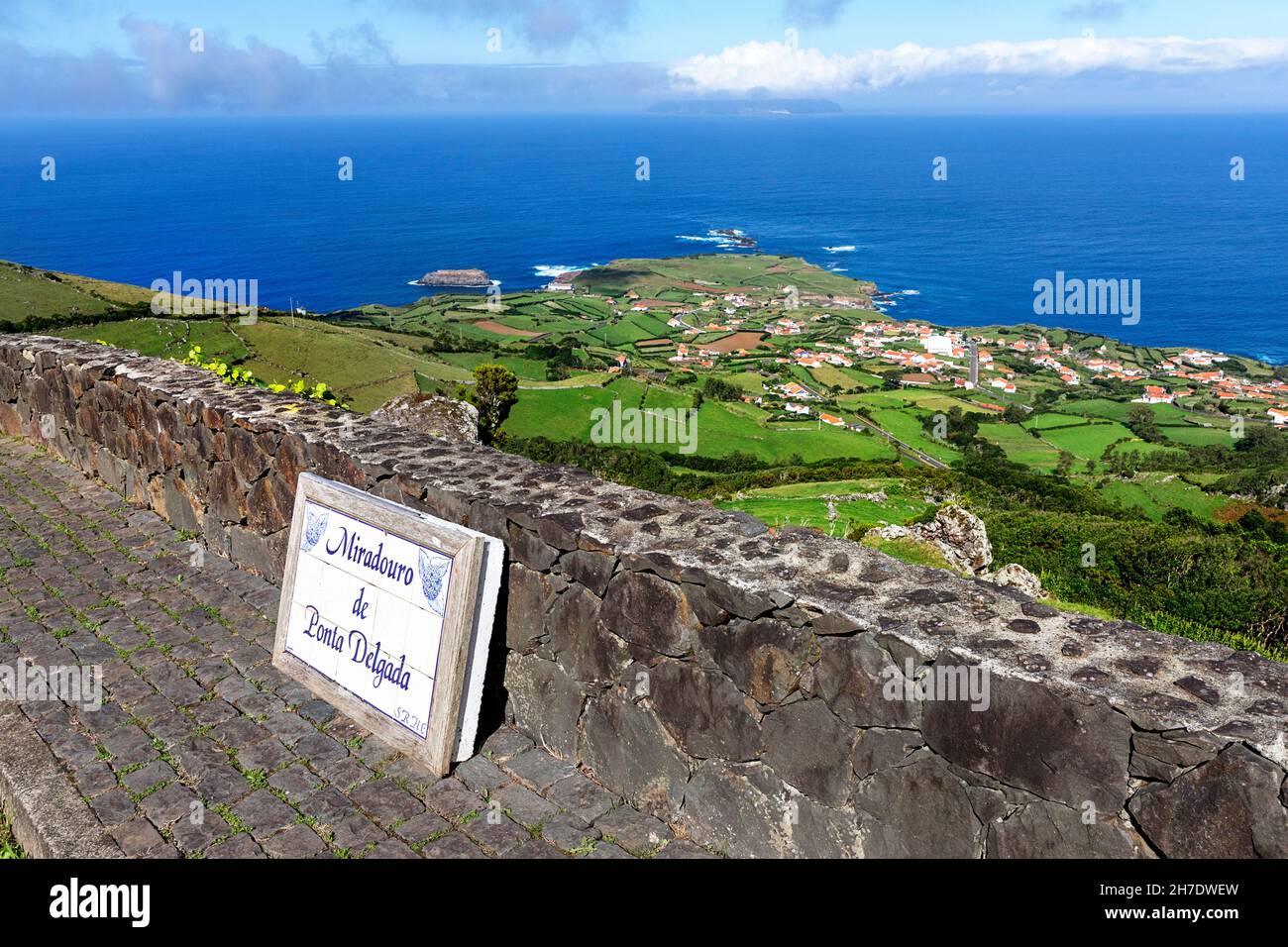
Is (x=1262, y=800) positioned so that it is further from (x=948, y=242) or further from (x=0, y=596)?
(x=948, y=242)

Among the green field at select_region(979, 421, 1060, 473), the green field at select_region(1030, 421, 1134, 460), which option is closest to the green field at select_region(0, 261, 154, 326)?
the green field at select_region(979, 421, 1060, 473)

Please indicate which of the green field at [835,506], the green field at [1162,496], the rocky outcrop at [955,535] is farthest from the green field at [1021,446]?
the rocky outcrop at [955,535]

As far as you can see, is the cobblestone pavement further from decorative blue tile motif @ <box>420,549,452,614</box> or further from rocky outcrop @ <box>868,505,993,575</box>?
rocky outcrop @ <box>868,505,993,575</box>

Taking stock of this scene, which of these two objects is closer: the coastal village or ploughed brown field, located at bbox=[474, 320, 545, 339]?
the coastal village

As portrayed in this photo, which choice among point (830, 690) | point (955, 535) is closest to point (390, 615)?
point (830, 690)

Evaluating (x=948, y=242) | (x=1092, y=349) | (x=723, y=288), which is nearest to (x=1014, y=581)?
(x=1092, y=349)

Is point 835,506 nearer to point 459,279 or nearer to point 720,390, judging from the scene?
point 720,390
